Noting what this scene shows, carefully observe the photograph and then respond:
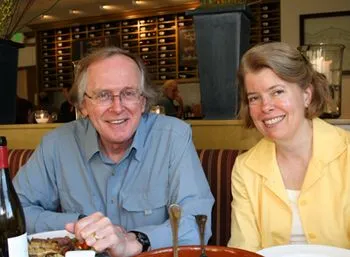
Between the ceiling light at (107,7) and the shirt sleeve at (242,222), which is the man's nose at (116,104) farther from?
the ceiling light at (107,7)

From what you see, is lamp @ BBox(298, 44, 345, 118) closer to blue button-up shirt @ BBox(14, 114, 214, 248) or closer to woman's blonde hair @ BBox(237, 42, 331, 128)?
woman's blonde hair @ BBox(237, 42, 331, 128)

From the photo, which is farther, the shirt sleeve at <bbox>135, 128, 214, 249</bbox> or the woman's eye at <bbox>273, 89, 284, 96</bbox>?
the woman's eye at <bbox>273, 89, 284, 96</bbox>

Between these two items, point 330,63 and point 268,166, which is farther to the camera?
point 330,63

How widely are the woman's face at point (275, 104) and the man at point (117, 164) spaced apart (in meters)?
0.25

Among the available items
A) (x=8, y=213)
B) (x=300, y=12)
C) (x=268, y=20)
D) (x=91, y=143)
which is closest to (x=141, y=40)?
(x=268, y=20)

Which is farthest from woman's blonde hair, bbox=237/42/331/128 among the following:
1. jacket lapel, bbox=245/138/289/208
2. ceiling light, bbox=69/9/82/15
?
ceiling light, bbox=69/9/82/15

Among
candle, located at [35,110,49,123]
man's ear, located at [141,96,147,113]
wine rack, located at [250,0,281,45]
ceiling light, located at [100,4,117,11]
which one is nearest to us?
man's ear, located at [141,96,147,113]

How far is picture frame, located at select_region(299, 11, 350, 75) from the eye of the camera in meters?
5.27

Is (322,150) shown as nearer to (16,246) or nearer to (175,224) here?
(175,224)

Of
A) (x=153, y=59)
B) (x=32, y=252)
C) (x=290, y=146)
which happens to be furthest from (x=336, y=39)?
(x=32, y=252)

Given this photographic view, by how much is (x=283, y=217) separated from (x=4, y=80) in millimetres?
1725

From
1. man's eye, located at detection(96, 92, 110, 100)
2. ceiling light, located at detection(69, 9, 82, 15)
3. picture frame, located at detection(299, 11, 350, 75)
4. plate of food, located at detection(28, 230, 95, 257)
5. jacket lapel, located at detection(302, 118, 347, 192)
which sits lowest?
plate of food, located at detection(28, 230, 95, 257)

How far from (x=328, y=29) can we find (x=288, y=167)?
14.2 feet

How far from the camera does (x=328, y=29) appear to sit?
537 cm
